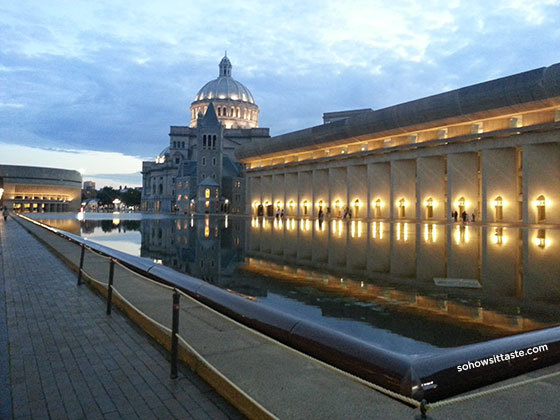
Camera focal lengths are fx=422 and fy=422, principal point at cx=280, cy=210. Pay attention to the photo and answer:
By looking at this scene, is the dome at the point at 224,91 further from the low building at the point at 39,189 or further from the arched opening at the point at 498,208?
the arched opening at the point at 498,208

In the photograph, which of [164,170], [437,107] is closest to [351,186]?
[437,107]

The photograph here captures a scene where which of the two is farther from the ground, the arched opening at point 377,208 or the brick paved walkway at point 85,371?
the arched opening at point 377,208

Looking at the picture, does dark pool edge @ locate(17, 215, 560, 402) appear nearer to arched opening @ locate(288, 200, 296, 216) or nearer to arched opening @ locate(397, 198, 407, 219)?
arched opening @ locate(397, 198, 407, 219)

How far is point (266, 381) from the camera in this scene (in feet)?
12.3

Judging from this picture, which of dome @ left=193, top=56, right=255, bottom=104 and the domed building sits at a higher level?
dome @ left=193, top=56, right=255, bottom=104

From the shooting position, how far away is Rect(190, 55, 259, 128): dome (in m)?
118

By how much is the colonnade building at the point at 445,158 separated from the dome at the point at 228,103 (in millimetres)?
52829

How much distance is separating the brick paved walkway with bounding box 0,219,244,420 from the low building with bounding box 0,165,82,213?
13065 cm

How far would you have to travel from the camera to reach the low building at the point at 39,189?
120 meters

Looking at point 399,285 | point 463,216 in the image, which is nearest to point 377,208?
point 463,216

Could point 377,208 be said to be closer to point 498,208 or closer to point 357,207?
point 357,207

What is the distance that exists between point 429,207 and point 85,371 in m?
48.4

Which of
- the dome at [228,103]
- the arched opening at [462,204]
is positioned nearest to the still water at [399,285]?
the arched opening at [462,204]

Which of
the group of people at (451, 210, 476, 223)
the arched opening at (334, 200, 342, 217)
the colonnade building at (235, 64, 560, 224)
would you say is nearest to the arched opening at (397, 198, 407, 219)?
the colonnade building at (235, 64, 560, 224)
